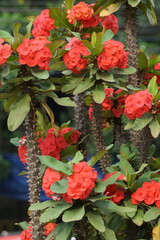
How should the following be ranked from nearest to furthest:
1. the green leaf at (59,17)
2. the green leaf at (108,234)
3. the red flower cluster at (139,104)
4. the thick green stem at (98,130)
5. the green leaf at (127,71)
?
the green leaf at (108,234)
the red flower cluster at (139,104)
the green leaf at (127,71)
the green leaf at (59,17)
the thick green stem at (98,130)

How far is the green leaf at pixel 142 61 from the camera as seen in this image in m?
2.41

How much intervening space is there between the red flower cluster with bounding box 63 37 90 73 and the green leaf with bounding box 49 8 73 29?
0.18m

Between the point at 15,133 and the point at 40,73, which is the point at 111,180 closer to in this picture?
the point at 40,73

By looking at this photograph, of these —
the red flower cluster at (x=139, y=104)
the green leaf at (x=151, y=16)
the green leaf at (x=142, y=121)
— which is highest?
the green leaf at (x=151, y=16)

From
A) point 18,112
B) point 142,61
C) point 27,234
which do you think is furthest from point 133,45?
point 27,234

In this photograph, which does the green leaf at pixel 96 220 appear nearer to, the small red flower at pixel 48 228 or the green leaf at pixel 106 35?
the small red flower at pixel 48 228

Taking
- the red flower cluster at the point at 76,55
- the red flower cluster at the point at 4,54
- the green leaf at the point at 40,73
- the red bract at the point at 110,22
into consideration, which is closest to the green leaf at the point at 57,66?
the red flower cluster at the point at 76,55

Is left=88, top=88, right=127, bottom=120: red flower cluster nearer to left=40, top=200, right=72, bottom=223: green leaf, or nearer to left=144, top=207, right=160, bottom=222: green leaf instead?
left=144, top=207, right=160, bottom=222: green leaf

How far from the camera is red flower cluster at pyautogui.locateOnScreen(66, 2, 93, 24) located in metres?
2.34

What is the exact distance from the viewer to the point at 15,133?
1110 cm

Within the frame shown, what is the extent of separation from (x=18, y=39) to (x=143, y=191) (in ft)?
2.64

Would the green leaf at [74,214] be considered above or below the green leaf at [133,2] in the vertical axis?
below

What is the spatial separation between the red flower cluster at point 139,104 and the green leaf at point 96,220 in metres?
0.45

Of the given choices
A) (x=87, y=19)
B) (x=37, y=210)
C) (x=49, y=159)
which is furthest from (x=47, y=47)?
(x=37, y=210)
